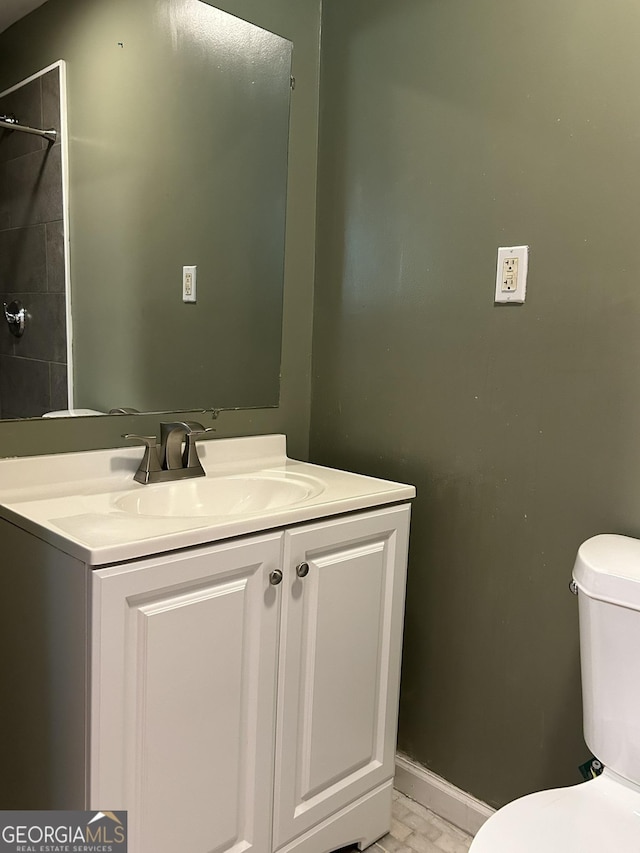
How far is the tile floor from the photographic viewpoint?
5.06 feet

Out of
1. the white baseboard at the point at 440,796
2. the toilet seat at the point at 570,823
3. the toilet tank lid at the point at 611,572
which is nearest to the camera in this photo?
the toilet seat at the point at 570,823

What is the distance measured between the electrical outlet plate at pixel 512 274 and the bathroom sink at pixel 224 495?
1.85 ft

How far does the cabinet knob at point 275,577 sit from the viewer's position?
1241 millimetres

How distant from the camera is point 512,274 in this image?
4.71 feet

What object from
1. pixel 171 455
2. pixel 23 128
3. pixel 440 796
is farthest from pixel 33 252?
pixel 440 796

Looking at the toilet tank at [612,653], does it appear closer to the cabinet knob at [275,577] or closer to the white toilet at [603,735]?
the white toilet at [603,735]

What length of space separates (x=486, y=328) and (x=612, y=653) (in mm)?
693

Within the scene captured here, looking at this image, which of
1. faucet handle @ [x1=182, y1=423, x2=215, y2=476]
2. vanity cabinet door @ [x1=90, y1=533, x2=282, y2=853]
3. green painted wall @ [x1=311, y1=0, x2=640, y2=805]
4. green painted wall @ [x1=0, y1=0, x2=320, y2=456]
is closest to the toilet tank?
green painted wall @ [x1=311, y1=0, x2=640, y2=805]

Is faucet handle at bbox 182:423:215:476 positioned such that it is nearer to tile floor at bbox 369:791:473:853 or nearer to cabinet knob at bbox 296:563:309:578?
cabinet knob at bbox 296:563:309:578

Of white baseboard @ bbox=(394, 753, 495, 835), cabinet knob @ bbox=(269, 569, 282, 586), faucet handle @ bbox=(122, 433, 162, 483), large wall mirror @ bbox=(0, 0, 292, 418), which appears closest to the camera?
cabinet knob @ bbox=(269, 569, 282, 586)

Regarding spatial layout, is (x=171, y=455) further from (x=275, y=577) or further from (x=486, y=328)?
(x=486, y=328)

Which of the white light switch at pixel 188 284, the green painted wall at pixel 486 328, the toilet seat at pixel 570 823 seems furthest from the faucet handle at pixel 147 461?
the toilet seat at pixel 570 823

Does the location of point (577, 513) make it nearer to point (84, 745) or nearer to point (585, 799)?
point (585, 799)

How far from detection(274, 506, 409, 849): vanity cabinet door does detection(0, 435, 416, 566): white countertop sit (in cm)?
5
